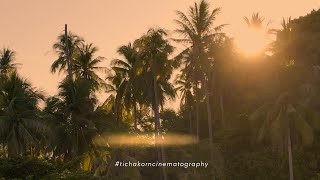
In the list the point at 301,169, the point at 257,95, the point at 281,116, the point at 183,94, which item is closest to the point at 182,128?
the point at 183,94

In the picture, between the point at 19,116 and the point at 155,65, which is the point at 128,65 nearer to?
the point at 155,65

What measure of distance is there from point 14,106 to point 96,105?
26.1ft

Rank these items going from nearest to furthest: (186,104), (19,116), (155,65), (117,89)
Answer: (19,116), (155,65), (117,89), (186,104)

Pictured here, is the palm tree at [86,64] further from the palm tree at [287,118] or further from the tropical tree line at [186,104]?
the palm tree at [287,118]

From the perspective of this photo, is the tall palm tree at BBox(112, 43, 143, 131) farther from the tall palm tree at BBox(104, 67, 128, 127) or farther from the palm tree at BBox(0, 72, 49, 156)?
the palm tree at BBox(0, 72, 49, 156)

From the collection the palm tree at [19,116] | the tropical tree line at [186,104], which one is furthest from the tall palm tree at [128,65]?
the palm tree at [19,116]

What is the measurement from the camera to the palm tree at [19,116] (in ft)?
105

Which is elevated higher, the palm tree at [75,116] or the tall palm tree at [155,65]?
the tall palm tree at [155,65]

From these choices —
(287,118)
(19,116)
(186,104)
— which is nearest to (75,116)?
(19,116)

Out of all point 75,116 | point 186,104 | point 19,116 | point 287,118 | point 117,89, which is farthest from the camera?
point 186,104

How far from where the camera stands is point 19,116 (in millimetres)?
32688

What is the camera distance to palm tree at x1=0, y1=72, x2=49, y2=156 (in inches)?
1260

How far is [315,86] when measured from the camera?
4272 centimetres

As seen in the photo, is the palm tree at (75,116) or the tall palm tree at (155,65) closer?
the palm tree at (75,116)
